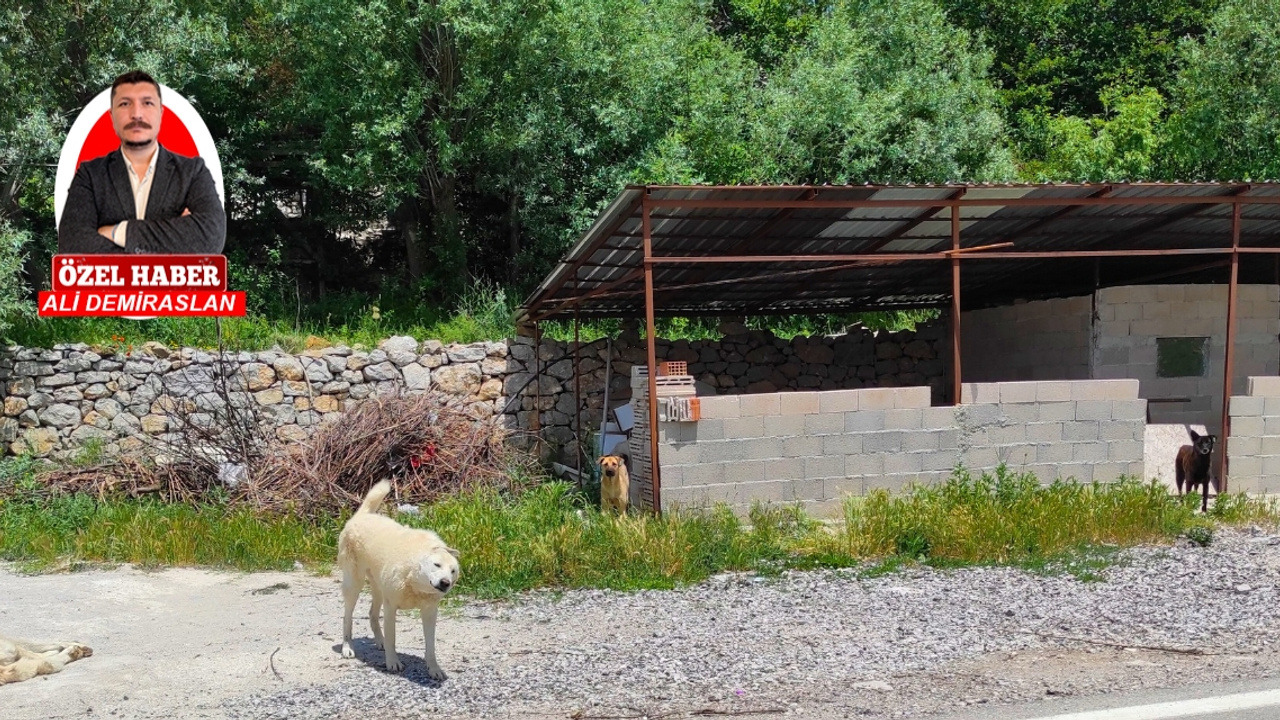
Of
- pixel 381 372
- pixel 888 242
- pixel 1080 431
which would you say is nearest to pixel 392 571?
pixel 1080 431

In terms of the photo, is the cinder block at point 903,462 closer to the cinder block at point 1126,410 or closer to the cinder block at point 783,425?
the cinder block at point 783,425

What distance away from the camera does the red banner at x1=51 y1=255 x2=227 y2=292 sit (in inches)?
545

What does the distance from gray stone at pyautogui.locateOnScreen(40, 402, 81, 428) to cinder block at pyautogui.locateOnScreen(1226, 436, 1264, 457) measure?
44.4 ft

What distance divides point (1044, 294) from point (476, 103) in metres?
9.49

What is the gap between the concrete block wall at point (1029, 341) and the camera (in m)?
14.1

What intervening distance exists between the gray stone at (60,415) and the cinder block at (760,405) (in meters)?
8.73

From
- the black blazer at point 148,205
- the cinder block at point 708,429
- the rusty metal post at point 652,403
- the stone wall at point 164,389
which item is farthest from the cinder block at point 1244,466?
the black blazer at point 148,205

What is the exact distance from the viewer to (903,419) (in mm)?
10594

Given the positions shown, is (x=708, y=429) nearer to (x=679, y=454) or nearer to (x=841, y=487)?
(x=679, y=454)

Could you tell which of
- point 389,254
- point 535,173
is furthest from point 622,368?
point 389,254

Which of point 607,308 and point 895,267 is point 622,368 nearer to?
point 607,308

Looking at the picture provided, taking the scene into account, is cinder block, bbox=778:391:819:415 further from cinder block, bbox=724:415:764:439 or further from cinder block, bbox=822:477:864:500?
cinder block, bbox=822:477:864:500

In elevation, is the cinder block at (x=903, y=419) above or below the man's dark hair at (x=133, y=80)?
below

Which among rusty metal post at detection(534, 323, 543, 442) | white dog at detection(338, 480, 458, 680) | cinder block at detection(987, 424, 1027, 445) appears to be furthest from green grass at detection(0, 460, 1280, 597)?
rusty metal post at detection(534, 323, 543, 442)
